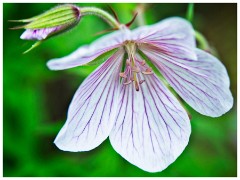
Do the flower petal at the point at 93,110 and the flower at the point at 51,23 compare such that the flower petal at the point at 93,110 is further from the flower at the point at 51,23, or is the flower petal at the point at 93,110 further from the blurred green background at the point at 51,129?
the blurred green background at the point at 51,129

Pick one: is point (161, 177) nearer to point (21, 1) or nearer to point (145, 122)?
point (145, 122)

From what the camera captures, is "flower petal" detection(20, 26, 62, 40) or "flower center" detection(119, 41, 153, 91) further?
"flower center" detection(119, 41, 153, 91)

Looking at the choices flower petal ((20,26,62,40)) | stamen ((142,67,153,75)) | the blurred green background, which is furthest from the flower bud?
the blurred green background

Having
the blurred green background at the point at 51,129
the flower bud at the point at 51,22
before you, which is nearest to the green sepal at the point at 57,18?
the flower bud at the point at 51,22

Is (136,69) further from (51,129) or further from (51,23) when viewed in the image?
(51,129)

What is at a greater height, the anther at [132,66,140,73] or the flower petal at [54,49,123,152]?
the anther at [132,66,140,73]

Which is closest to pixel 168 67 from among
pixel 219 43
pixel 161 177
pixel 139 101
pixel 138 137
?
pixel 139 101

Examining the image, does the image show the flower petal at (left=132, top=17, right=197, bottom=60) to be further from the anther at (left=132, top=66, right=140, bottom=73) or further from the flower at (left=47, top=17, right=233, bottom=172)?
the anther at (left=132, top=66, right=140, bottom=73)
